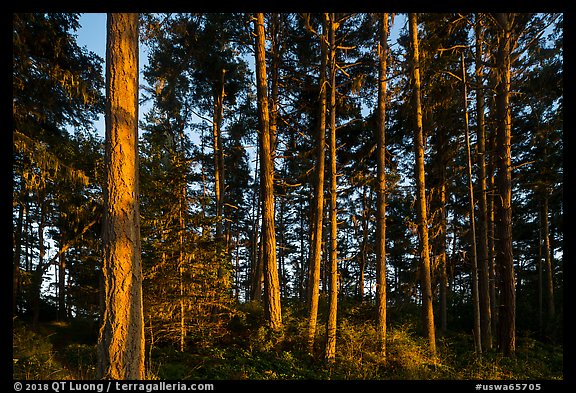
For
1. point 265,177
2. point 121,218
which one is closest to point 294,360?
point 265,177

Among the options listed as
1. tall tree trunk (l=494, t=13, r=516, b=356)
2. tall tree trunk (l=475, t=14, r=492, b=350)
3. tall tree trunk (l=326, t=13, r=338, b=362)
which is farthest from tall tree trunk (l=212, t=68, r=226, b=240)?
tall tree trunk (l=494, t=13, r=516, b=356)

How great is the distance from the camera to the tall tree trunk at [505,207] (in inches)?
386

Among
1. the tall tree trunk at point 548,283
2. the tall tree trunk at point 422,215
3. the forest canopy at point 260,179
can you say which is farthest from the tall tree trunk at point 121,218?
the tall tree trunk at point 548,283

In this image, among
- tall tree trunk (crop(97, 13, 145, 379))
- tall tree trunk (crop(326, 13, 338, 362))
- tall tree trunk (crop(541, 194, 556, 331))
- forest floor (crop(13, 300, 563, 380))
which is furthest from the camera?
tall tree trunk (crop(541, 194, 556, 331))

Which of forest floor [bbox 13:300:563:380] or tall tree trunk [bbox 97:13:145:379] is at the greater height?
tall tree trunk [bbox 97:13:145:379]

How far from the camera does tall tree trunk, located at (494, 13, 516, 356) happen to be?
980 cm

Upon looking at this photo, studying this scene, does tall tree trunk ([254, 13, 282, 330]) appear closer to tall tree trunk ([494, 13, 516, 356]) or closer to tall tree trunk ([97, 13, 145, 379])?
tall tree trunk ([97, 13, 145, 379])

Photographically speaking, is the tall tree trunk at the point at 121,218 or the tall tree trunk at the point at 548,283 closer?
the tall tree trunk at the point at 121,218

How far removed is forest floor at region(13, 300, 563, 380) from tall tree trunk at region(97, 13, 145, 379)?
7.37 feet

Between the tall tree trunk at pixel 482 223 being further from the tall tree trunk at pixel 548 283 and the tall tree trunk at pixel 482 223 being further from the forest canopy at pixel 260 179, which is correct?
the tall tree trunk at pixel 548 283

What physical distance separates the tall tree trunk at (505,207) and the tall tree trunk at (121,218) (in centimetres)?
1077

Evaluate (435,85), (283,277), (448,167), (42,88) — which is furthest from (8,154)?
(283,277)

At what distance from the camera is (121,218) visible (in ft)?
14.9

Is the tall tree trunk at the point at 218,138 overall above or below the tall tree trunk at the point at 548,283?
above
